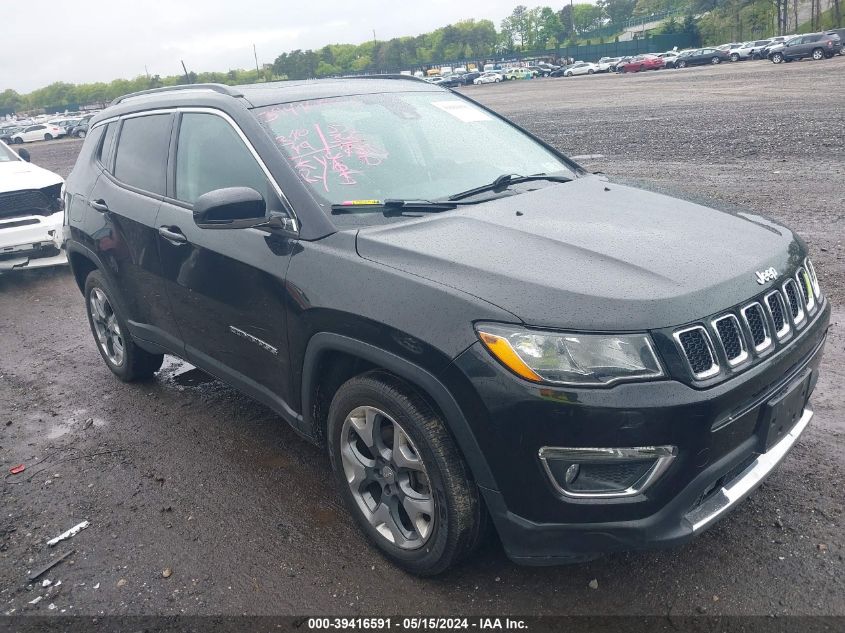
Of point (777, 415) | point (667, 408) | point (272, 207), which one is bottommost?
point (777, 415)

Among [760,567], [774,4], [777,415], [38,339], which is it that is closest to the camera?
[777,415]

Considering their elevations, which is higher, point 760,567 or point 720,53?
point 720,53

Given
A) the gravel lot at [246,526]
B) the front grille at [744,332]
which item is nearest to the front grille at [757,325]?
the front grille at [744,332]

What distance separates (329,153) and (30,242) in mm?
A: 6074

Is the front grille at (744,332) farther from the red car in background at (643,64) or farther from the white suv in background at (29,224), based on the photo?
the red car in background at (643,64)

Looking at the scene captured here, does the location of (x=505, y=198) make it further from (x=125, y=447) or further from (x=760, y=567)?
(x=125, y=447)

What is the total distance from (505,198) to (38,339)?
195 inches

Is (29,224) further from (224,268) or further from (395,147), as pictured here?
(395,147)

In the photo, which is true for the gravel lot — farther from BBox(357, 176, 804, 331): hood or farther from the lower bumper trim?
BBox(357, 176, 804, 331): hood

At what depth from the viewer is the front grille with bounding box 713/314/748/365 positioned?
246cm

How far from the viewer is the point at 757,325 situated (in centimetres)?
260

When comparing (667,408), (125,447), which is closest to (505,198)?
(667,408)

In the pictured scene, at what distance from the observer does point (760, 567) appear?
112 inches

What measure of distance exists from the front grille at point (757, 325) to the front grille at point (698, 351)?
25cm
